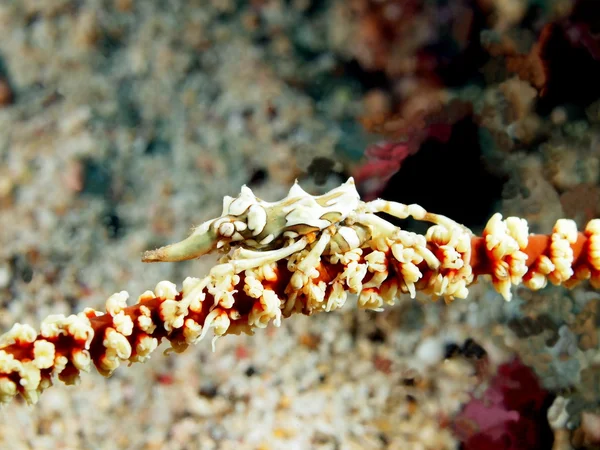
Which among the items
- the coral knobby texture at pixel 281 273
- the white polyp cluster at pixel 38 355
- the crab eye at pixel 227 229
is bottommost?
the white polyp cluster at pixel 38 355

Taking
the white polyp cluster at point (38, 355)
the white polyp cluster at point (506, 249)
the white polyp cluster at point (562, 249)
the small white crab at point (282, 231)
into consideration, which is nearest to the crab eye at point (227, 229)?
the small white crab at point (282, 231)

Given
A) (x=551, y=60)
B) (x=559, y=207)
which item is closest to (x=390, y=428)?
(x=559, y=207)

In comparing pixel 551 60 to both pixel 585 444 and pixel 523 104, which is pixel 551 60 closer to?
pixel 523 104

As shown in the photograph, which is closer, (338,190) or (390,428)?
(338,190)

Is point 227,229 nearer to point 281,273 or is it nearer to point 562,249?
point 281,273

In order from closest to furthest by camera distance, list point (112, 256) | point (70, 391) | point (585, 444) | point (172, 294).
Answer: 1. point (172, 294)
2. point (585, 444)
3. point (70, 391)
4. point (112, 256)

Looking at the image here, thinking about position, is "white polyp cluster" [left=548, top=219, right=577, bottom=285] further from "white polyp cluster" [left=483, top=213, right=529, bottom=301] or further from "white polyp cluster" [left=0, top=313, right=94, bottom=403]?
"white polyp cluster" [left=0, top=313, right=94, bottom=403]

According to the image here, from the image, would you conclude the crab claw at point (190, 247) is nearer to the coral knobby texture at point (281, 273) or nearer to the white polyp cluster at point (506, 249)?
the coral knobby texture at point (281, 273)

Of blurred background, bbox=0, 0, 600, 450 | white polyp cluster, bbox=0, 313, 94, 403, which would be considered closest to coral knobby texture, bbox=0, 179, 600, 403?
white polyp cluster, bbox=0, 313, 94, 403
